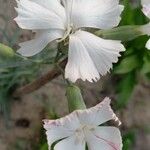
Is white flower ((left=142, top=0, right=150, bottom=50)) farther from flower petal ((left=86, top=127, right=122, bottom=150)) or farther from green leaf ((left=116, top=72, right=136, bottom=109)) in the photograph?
green leaf ((left=116, top=72, right=136, bottom=109))

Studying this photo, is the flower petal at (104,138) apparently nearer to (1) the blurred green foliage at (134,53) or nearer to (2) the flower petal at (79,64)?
(2) the flower petal at (79,64)

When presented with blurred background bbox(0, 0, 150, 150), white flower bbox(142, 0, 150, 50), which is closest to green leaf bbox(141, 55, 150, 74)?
blurred background bbox(0, 0, 150, 150)

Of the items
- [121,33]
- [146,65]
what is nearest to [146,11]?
[121,33]

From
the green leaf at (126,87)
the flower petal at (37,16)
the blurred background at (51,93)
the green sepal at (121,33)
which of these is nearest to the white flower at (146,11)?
the green sepal at (121,33)

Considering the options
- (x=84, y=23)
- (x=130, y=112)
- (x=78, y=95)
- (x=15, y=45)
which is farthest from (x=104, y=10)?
(x=130, y=112)

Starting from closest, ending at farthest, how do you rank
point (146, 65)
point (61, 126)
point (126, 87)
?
1. point (61, 126)
2. point (146, 65)
3. point (126, 87)

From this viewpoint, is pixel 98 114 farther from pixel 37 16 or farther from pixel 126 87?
pixel 126 87
